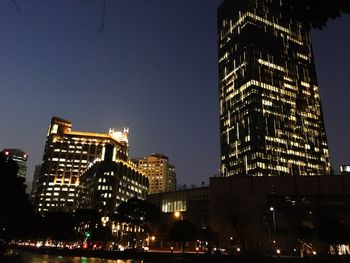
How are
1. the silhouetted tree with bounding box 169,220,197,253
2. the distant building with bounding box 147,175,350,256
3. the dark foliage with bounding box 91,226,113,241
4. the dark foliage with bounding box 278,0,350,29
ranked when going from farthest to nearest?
1. the dark foliage with bounding box 91,226,113,241
2. the distant building with bounding box 147,175,350,256
3. the silhouetted tree with bounding box 169,220,197,253
4. the dark foliage with bounding box 278,0,350,29

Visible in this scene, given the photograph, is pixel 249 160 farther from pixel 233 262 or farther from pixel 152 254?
pixel 233 262

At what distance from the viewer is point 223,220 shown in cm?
8269

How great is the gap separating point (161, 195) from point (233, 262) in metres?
77.4

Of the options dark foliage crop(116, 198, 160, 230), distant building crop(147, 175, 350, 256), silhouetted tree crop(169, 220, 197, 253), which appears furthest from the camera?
dark foliage crop(116, 198, 160, 230)

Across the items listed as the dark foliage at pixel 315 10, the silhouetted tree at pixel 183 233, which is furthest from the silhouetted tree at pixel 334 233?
the dark foliage at pixel 315 10

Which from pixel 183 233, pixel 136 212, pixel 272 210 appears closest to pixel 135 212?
pixel 136 212

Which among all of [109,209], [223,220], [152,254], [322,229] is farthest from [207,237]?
[109,209]

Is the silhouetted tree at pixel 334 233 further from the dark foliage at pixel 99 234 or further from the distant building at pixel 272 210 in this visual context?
the dark foliage at pixel 99 234

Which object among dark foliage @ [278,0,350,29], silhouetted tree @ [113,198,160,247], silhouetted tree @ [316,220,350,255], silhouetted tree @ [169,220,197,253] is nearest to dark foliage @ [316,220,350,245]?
silhouetted tree @ [316,220,350,255]

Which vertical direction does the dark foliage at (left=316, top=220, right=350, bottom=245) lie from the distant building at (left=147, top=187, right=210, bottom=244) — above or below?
below

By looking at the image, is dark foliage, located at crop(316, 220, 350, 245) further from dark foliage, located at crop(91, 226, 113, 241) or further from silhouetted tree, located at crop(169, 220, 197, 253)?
dark foliage, located at crop(91, 226, 113, 241)

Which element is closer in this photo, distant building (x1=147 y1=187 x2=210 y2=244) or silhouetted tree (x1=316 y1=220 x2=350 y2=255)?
silhouetted tree (x1=316 y1=220 x2=350 y2=255)

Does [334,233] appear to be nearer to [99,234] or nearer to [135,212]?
[135,212]

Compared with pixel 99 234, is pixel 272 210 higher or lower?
higher
